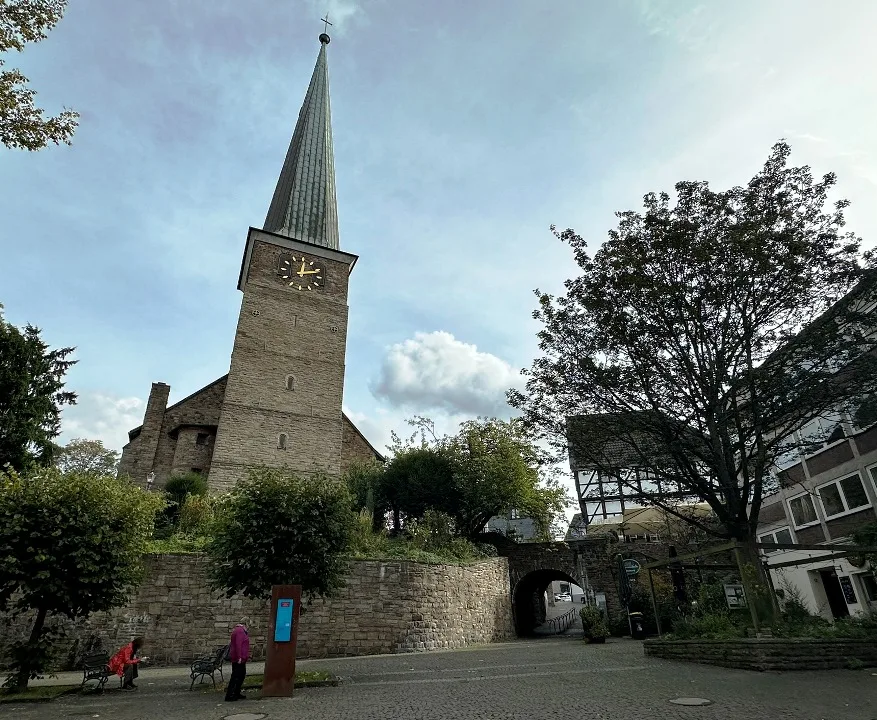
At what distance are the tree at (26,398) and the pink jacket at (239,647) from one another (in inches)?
513

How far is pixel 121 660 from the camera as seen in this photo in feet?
33.1

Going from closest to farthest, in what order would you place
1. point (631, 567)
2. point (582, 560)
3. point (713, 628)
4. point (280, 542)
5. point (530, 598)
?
point (713, 628), point (280, 542), point (631, 567), point (582, 560), point (530, 598)

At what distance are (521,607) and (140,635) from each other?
22260mm

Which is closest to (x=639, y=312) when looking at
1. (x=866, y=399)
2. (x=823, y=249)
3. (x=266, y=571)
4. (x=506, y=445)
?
(x=823, y=249)

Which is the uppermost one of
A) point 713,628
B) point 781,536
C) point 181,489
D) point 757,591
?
point 181,489

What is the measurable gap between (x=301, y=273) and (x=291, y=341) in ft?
17.1

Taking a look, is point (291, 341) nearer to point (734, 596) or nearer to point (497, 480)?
point (497, 480)

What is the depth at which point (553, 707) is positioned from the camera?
7020mm

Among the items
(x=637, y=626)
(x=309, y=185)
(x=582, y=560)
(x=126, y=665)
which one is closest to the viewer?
(x=126, y=665)

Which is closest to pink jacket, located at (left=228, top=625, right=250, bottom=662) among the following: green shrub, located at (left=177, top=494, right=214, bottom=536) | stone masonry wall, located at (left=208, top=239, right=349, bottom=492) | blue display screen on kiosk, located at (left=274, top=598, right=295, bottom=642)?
blue display screen on kiosk, located at (left=274, top=598, right=295, bottom=642)

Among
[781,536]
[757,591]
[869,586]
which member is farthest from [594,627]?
[781,536]

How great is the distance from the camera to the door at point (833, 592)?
2130 cm

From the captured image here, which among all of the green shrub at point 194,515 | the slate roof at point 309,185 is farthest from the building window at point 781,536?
the slate roof at point 309,185

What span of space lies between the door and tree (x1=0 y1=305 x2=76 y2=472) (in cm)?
2982
